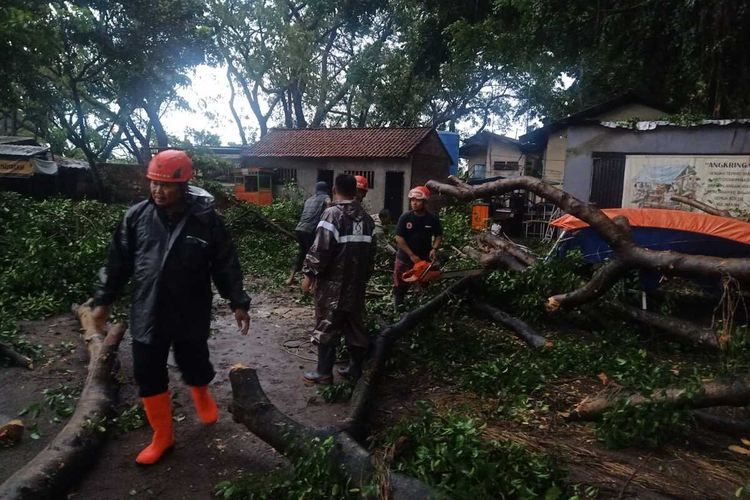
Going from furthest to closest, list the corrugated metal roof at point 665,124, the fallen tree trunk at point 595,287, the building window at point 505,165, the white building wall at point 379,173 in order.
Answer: the building window at point 505,165 < the white building wall at point 379,173 < the corrugated metal roof at point 665,124 < the fallen tree trunk at point 595,287

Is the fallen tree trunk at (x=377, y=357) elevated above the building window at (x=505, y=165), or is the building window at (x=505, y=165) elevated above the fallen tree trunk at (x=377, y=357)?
the building window at (x=505, y=165)

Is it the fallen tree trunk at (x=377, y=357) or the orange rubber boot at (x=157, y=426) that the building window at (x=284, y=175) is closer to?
the fallen tree trunk at (x=377, y=357)

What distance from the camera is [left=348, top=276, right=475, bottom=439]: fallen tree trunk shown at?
3.47 meters

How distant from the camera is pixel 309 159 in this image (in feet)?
68.5

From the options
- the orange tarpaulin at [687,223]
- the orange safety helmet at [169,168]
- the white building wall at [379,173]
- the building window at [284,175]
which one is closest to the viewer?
the orange safety helmet at [169,168]

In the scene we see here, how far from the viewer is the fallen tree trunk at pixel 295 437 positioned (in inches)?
98.7

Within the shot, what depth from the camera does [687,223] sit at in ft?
22.1

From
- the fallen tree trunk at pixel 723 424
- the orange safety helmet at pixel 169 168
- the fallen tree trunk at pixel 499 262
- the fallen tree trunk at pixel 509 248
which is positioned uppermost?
the orange safety helmet at pixel 169 168

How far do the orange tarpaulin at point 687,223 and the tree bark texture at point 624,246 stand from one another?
1758mm

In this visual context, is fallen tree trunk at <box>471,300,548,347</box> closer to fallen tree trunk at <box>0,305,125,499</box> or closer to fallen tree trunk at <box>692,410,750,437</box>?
fallen tree trunk at <box>692,410,750,437</box>

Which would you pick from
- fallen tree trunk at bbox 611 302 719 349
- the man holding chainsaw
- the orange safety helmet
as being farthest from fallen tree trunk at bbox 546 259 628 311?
the orange safety helmet

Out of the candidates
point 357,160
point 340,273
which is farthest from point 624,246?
point 357,160

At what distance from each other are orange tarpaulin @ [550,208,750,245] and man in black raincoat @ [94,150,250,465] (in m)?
4.78

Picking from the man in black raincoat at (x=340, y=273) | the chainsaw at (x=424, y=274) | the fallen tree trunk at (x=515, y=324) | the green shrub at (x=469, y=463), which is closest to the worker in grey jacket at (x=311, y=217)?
the chainsaw at (x=424, y=274)
